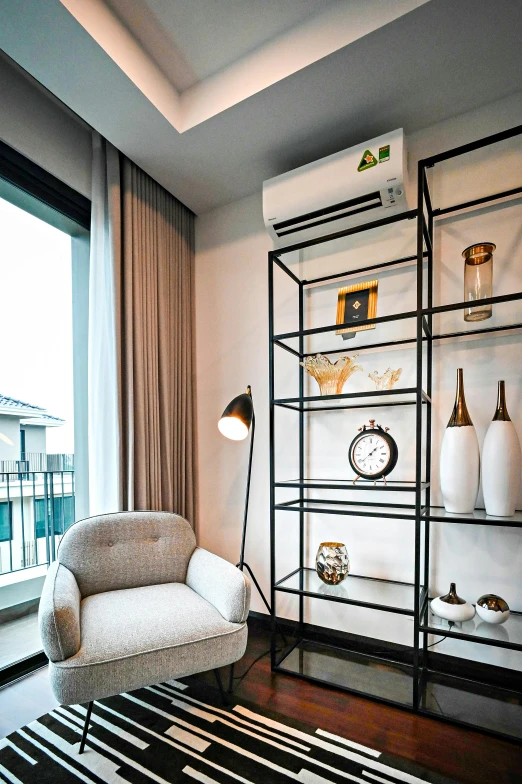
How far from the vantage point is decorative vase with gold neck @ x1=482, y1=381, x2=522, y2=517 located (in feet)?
5.04

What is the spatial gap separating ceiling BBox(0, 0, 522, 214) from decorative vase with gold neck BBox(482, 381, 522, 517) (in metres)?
1.33

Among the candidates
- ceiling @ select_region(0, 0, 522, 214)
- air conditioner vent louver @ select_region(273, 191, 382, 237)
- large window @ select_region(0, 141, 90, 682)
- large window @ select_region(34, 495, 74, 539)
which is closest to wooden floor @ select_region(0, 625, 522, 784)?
large window @ select_region(0, 141, 90, 682)

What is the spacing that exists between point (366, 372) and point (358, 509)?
27.7 inches

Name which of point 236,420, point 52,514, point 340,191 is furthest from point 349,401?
point 52,514

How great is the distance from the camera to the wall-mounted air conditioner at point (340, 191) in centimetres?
182

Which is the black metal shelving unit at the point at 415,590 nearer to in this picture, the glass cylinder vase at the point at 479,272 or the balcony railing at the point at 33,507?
the glass cylinder vase at the point at 479,272

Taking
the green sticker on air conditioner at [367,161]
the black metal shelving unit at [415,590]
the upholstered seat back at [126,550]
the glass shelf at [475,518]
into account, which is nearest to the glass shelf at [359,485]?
the black metal shelving unit at [415,590]

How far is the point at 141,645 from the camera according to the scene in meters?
1.39

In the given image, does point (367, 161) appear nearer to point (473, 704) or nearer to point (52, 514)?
point (473, 704)

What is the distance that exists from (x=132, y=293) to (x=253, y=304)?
72 centimetres

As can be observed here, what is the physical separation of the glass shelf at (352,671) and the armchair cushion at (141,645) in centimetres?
53

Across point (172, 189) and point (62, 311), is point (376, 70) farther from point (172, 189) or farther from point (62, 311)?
point (62, 311)

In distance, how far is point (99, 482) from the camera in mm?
2098

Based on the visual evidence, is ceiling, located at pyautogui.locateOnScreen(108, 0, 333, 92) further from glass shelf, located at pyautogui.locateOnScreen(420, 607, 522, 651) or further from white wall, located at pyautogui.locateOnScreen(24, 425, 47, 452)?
glass shelf, located at pyautogui.locateOnScreen(420, 607, 522, 651)
